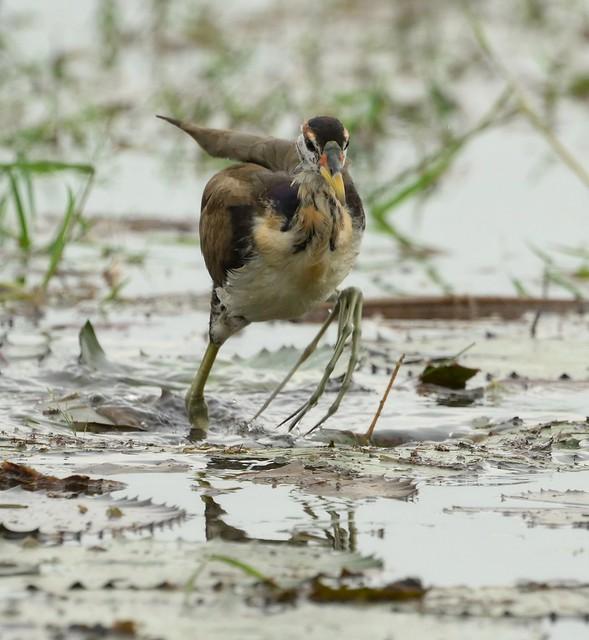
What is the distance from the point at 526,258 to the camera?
32.4 feet

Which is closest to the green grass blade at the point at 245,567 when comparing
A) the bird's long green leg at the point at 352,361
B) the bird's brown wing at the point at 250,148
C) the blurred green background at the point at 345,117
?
the bird's long green leg at the point at 352,361

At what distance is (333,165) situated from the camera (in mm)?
5656

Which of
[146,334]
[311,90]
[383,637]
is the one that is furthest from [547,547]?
[311,90]

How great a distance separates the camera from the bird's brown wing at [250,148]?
6.43 m

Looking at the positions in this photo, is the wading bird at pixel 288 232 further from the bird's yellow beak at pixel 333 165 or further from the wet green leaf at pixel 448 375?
the wet green leaf at pixel 448 375

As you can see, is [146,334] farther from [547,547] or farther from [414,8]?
[414,8]

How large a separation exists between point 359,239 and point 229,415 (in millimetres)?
1024

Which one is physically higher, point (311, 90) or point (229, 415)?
point (311, 90)

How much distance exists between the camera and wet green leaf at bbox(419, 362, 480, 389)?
677 centimetres

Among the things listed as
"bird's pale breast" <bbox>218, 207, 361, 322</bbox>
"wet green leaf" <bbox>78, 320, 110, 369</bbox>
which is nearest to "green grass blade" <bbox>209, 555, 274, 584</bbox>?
"bird's pale breast" <bbox>218, 207, 361, 322</bbox>

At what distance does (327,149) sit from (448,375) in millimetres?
1536

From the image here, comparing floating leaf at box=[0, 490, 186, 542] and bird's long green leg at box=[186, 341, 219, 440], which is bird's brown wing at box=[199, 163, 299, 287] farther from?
floating leaf at box=[0, 490, 186, 542]

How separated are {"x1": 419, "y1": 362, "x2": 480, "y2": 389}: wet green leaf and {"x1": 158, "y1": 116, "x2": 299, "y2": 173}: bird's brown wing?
114cm

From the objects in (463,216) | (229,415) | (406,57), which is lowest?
(229,415)
